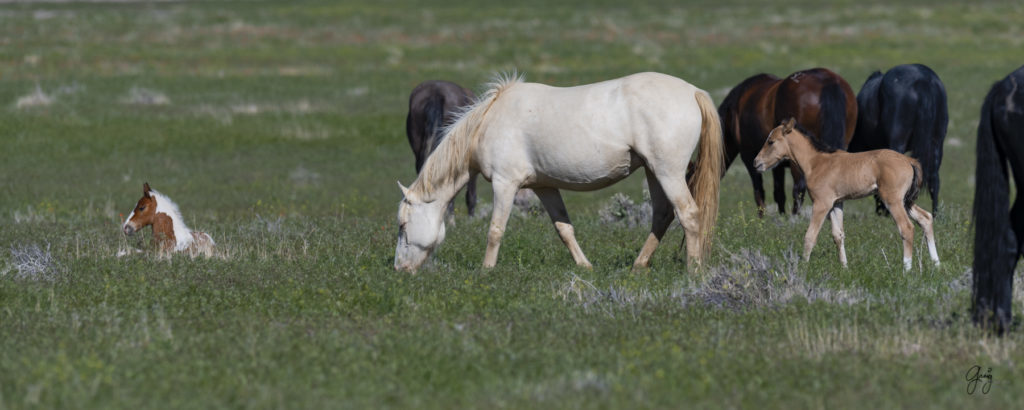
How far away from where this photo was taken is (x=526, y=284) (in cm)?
930

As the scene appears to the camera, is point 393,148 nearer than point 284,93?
Yes

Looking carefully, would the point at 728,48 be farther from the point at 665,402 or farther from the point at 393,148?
the point at 665,402

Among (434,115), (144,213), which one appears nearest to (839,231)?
(144,213)

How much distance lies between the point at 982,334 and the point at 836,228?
3481 mm

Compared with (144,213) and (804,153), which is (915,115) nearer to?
(804,153)

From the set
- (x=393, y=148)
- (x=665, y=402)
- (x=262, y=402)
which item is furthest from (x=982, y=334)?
(x=393, y=148)

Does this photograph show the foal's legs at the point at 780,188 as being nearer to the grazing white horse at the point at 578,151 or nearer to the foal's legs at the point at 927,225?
the foal's legs at the point at 927,225

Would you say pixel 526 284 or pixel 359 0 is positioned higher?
pixel 526 284

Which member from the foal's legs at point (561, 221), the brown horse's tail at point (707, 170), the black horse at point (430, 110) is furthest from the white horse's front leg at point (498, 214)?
the black horse at point (430, 110)

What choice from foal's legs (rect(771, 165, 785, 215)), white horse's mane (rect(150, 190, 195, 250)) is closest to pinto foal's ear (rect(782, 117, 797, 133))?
foal's legs (rect(771, 165, 785, 215))

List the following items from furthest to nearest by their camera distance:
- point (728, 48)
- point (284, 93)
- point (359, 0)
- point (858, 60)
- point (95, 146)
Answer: point (359, 0)
point (728, 48)
point (858, 60)
point (284, 93)
point (95, 146)

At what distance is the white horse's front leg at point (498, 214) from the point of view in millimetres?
10242

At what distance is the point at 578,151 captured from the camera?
32.8 ft

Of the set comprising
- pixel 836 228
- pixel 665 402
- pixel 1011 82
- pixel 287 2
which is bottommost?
pixel 287 2
